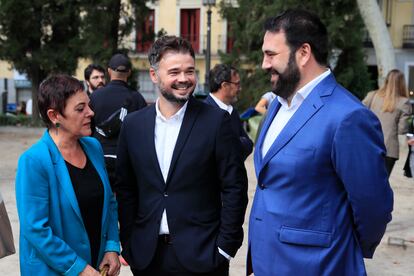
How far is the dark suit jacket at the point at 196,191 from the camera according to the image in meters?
2.89

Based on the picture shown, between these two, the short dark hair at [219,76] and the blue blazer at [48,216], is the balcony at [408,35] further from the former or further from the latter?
the blue blazer at [48,216]

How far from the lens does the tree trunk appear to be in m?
15.6

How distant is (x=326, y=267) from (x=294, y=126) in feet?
2.13

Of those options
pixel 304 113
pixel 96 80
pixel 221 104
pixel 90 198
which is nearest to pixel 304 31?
pixel 304 113

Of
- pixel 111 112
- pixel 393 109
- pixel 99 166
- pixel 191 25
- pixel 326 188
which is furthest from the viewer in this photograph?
pixel 191 25

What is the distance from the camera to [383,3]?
33.2 m

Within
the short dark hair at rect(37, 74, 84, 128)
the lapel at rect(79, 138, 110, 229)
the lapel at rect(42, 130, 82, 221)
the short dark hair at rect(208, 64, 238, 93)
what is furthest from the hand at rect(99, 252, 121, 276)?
the short dark hair at rect(208, 64, 238, 93)

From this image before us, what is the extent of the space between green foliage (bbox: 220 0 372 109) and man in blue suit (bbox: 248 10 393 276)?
1909 cm

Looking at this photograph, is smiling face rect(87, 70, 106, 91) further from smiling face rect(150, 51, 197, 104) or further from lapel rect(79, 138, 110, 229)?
smiling face rect(150, 51, 197, 104)

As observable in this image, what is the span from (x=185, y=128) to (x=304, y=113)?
2.26 ft

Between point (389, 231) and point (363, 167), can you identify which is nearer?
point (363, 167)

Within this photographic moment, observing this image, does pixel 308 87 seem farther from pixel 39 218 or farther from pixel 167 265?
pixel 39 218

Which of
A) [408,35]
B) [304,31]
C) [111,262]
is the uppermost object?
[408,35]

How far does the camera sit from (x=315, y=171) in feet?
8.03
